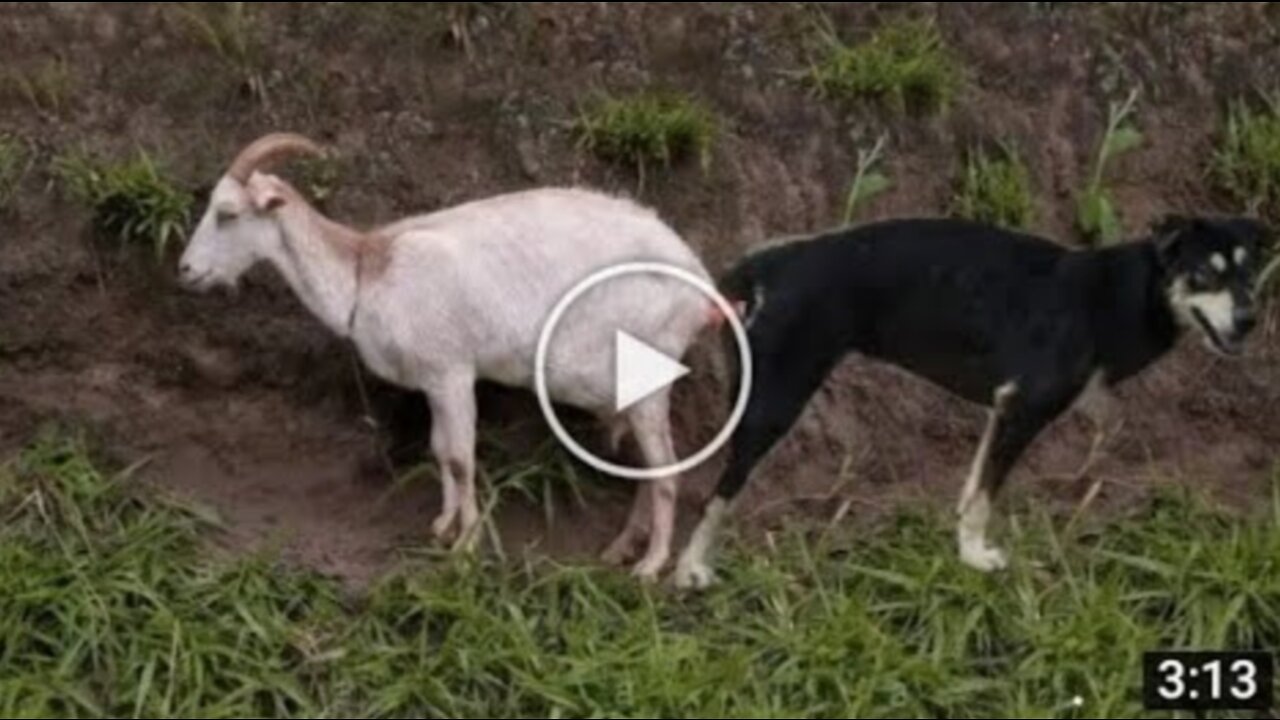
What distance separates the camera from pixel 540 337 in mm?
7398

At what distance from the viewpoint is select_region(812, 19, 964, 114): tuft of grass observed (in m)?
8.87

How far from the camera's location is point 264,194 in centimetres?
734

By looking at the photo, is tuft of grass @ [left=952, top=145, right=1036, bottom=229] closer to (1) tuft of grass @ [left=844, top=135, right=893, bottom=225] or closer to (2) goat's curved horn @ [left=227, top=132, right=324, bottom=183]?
(1) tuft of grass @ [left=844, top=135, right=893, bottom=225]

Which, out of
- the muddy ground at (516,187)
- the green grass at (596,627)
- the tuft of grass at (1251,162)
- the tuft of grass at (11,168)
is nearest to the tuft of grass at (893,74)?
the muddy ground at (516,187)

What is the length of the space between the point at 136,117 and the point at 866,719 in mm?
3211

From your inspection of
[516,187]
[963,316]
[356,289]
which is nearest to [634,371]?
[356,289]

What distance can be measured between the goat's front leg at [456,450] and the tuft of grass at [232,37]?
1.70m

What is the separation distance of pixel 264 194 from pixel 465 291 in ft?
1.96

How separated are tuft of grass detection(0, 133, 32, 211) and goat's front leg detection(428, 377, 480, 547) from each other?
1.66 m

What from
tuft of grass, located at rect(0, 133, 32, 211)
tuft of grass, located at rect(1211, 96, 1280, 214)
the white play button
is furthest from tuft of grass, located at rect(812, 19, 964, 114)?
tuft of grass, located at rect(0, 133, 32, 211)

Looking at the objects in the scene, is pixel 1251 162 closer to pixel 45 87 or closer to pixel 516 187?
pixel 516 187

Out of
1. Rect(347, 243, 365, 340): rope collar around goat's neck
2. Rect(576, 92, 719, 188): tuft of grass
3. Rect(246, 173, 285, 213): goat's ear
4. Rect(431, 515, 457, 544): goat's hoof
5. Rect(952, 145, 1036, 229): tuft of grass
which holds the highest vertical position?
Rect(246, 173, 285, 213): goat's ear

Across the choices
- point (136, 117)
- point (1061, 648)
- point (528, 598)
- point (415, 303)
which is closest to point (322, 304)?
point (415, 303)

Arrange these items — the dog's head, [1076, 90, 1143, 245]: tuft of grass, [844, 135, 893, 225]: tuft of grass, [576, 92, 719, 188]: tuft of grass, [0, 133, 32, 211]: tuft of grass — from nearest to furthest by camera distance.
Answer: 1. the dog's head
2. [0, 133, 32, 211]: tuft of grass
3. [576, 92, 719, 188]: tuft of grass
4. [844, 135, 893, 225]: tuft of grass
5. [1076, 90, 1143, 245]: tuft of grass
